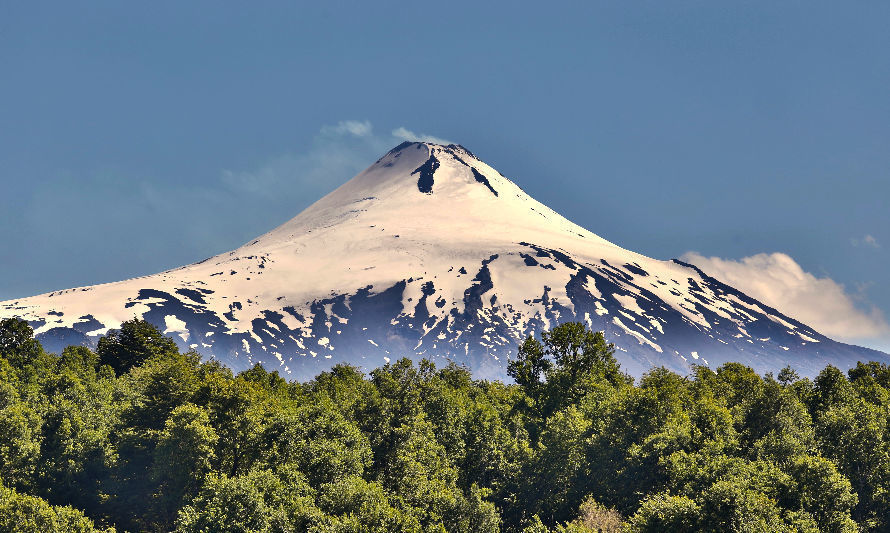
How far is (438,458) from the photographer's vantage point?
81312 millimetres

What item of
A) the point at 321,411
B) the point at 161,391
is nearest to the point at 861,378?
the point at 321,411

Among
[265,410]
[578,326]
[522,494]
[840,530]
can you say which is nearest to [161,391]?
[265,410]

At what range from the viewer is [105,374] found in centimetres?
12888

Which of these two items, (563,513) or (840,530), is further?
(563,513)

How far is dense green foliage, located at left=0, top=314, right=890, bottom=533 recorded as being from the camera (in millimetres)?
59688

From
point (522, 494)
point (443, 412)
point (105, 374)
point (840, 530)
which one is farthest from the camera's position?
point (105, 374)

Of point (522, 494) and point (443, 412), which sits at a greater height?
point (443, 412)

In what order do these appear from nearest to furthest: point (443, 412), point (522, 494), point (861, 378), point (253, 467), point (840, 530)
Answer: point (840, 530)
point (253, 467)
point (522, 494)
point (443, 412)
point (861, 378)

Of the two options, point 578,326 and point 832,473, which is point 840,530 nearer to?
point 832,473

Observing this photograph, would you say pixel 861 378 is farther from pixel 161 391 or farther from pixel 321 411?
pixel 161 391

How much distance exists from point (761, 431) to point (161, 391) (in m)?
69.4

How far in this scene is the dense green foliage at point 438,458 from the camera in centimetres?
5969

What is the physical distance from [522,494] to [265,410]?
98.2 feet

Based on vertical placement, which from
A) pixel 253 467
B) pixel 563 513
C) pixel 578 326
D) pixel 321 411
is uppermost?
pixel 578 326
